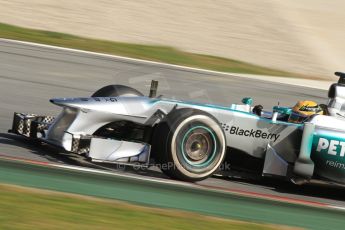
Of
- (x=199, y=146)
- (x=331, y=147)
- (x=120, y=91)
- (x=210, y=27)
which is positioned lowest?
(x=199, y=146)

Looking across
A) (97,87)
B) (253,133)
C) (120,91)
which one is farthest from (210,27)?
(253,133)

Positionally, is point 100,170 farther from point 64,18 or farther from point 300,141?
point 64,18

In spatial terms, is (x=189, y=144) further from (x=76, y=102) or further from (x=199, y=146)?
(x=76, y=102)

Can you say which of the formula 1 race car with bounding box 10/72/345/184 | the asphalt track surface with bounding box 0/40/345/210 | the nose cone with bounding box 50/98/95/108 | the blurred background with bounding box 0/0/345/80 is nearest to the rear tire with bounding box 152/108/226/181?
the formula 1 race car with bounding box 10/72/345/184

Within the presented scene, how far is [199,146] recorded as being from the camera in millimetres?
6605

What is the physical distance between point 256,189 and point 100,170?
1.59 meters

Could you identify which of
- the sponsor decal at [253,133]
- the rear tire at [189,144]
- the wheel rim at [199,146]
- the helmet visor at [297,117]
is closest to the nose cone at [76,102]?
the rear tire at [189,144]

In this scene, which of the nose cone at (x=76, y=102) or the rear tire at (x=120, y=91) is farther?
the rear tire at (x=120, y=91)

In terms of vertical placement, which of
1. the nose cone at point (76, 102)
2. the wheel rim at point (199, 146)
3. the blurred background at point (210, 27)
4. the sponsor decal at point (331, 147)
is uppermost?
the blurred background at point (210, 27)

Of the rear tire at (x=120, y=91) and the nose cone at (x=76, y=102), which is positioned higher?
the rear tire at (x=120, y=91)

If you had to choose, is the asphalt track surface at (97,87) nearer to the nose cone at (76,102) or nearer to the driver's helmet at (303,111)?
the nose cone at (76,102)

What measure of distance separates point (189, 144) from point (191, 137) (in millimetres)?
68

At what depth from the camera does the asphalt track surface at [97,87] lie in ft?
23.1

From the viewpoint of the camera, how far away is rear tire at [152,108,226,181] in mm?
6395
